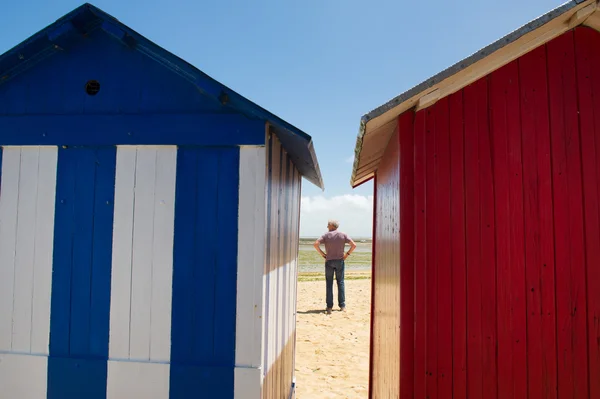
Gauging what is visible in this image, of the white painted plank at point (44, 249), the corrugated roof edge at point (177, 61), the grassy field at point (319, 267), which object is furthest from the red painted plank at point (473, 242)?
the grassy field at point (319, 267)

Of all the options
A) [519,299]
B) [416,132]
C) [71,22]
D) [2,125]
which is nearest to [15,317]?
[2,125]

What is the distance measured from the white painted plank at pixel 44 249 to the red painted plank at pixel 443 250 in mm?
3038

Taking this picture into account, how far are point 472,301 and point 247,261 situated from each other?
1.63 m

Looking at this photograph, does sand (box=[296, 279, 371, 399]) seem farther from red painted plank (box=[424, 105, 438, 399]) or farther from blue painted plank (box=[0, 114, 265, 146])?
blue painted plank (box=[0, 114, 265, 146])

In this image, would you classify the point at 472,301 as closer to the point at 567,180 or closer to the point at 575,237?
the point at 575,237

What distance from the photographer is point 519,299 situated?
2682mm

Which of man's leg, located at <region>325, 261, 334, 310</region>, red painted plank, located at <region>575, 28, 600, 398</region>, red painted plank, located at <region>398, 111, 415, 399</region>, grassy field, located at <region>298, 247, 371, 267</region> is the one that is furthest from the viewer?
grassy field, located at <region>298, 247, 371, 267</region>

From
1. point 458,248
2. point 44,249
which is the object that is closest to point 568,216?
point 458,248

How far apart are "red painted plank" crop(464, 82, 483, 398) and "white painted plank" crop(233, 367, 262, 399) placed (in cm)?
150

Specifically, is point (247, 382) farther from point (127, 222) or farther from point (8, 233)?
point (8, 233)

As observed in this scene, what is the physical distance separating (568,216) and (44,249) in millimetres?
3980

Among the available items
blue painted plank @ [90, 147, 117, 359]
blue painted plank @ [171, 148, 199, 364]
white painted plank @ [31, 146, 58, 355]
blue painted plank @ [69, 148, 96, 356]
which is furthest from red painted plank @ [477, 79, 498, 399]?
white painted plank @ [31, 146, 58, 355]

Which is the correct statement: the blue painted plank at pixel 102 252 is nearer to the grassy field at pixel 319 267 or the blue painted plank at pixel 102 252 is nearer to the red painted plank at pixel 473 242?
the red painted plank at pixel 473 242

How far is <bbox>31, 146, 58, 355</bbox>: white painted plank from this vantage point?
3246mm
